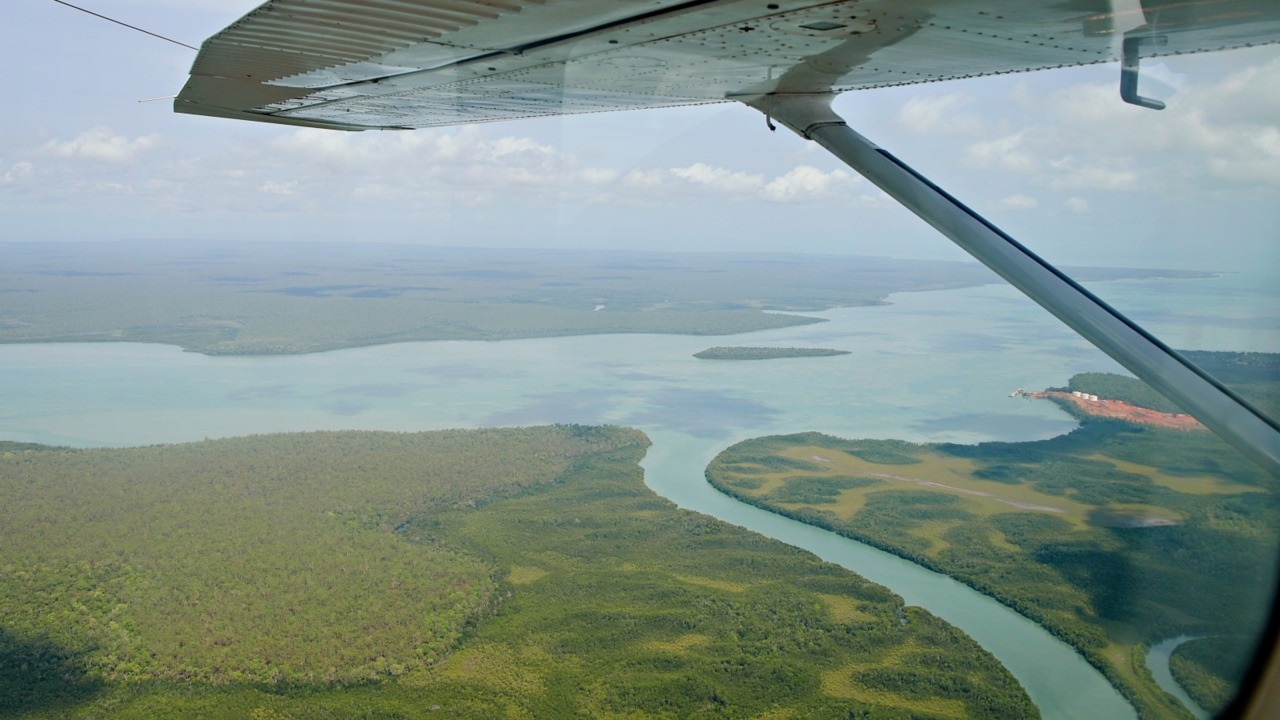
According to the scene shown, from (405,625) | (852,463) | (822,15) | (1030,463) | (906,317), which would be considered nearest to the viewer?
(822,15)

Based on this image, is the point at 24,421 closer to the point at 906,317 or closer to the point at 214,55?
the point at 214,55

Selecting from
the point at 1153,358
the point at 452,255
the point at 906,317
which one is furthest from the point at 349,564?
the point at 452,255

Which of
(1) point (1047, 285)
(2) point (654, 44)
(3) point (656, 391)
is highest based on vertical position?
(2) point (654, 44)

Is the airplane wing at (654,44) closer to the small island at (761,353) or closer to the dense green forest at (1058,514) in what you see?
the dense green forest at (1058,514)

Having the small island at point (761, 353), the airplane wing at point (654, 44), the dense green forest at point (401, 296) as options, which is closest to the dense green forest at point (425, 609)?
the airplane wing at point (654, 44)

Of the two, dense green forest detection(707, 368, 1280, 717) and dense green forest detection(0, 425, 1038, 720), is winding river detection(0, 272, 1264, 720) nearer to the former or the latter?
dense green forest detection(707, 368, 1280, 717)

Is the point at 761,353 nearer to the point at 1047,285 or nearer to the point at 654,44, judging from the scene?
the point at 1047,285

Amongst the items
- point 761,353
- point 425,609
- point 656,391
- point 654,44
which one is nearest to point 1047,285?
point 654,44
